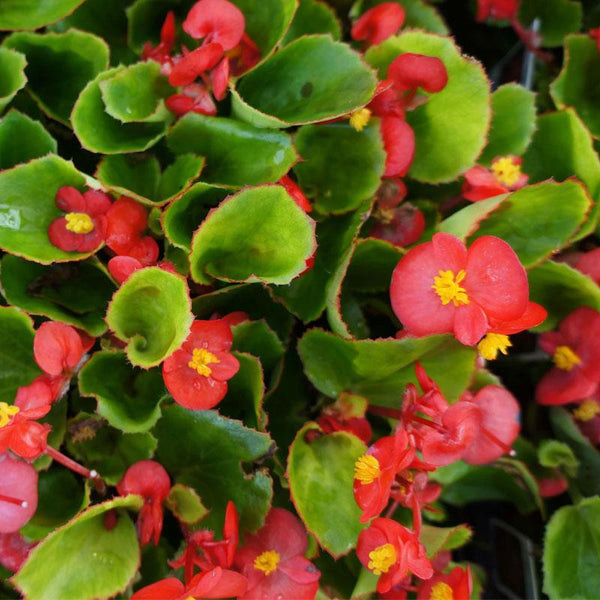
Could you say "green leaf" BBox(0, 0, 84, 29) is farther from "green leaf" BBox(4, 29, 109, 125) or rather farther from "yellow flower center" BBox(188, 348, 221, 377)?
"yellow flower center" BBox(188, 348, 221, 377)

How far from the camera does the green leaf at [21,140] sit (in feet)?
2.05

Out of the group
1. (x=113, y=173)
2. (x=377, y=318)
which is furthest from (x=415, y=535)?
(x=113, y=173)

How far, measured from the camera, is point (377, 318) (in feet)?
2.44

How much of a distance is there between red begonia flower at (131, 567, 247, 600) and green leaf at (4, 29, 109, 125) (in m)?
0.44

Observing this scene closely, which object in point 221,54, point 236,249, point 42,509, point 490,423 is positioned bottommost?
point 42,509

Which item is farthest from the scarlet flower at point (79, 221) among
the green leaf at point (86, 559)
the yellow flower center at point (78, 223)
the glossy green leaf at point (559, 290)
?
the glossy green leaf at point (559, 290)

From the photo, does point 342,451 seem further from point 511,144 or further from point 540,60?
point 540,60

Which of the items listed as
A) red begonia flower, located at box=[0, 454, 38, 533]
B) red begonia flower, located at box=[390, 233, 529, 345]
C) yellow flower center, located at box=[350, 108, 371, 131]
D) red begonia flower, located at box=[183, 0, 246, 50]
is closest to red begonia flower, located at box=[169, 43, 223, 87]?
red begonia flower, located at box=[183, 0, 246, 50]

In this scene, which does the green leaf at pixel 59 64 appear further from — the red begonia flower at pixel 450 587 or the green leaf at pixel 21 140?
the red begonia flower at pixel 450 587

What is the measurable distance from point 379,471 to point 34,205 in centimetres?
38

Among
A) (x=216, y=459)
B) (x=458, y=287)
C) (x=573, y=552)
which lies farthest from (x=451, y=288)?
(x=573, y=552)

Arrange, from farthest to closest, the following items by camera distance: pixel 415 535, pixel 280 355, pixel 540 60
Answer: pixel 540 60 → pixel 280 355 → pixel 415 535

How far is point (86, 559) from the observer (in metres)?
0.57

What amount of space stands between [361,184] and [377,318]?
0.15 meters
